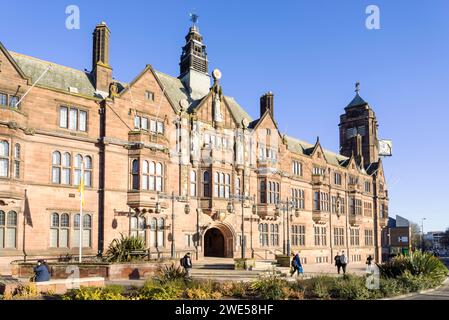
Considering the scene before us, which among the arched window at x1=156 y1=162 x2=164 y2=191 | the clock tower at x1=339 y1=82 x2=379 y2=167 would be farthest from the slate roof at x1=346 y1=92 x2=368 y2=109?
the arched window at x1=156 y1=162 x2=164 y2=191

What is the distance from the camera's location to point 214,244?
45.7 m

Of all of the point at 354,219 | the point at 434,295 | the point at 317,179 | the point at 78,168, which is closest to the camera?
the point at 434,295

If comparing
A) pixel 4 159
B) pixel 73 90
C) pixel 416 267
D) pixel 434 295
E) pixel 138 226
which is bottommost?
pixel 434 295

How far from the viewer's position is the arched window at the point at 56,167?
31.8m

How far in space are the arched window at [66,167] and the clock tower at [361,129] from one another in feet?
182

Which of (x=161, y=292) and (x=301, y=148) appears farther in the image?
(x=301, y=148)

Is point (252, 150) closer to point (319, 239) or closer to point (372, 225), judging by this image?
point (319, 239)

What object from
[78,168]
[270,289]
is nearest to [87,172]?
[78,168]

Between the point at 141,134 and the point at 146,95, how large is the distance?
157 inches

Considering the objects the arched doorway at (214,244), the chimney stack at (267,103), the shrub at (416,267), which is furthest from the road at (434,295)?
the chimney stack at (267,103)

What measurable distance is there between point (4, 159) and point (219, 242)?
22932 millimetres

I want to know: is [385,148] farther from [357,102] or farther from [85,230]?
[85,230]

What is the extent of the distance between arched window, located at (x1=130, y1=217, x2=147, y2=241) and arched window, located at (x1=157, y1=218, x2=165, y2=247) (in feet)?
4.83

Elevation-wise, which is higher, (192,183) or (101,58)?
(101,58)
